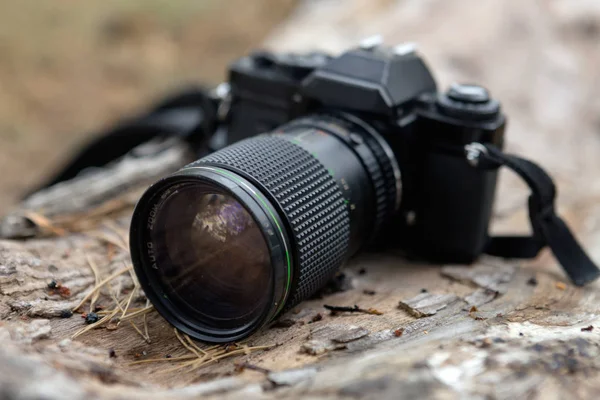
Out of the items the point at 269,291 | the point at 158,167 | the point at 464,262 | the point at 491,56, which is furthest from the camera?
the point at 491,56

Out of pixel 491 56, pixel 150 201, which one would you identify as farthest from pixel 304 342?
pixel 491 56

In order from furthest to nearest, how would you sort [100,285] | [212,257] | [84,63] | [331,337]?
1. [84,63]
2. [100,285]
3. [212,257]
4. [331,337]

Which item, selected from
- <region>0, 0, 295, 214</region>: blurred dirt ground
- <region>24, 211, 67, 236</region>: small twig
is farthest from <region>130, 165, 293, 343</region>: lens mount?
<region>0, 0, 295, 214</region>: blurred dirt ground

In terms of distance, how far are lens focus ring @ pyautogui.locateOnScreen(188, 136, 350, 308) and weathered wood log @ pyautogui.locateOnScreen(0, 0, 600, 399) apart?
16 centimetres

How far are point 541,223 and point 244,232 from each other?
108cm

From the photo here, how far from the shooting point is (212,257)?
6.34 ft

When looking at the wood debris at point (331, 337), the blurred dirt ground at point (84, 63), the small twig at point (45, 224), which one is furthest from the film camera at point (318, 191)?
the blurred dirt ground at point (84, 63)

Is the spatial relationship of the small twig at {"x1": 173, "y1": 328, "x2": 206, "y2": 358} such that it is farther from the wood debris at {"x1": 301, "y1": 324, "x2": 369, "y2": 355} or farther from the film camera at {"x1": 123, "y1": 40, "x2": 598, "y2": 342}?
the wood debris at {"x1": 301, "y1": 324, "x2": 369, "y2": 355}

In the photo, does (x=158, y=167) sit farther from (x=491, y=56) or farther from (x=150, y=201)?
(x=491, y=56)

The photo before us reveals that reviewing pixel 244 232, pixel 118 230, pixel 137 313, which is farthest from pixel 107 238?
→ pixel 244 232

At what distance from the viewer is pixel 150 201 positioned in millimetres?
1812

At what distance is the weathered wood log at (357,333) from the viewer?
1.46 meters

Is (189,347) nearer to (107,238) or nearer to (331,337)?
(331,337)

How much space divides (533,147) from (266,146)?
73.5 inches
